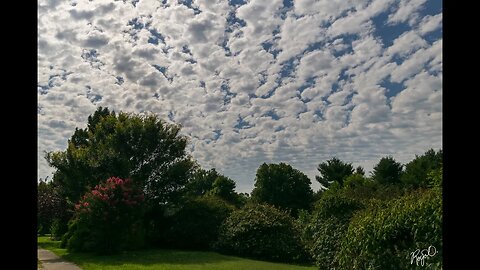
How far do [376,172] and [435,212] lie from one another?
28.3m

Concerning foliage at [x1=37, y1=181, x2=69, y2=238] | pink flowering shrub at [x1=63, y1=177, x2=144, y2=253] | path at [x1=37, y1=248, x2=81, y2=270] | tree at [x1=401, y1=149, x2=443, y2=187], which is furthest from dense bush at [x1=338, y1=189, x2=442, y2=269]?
foliage at [x1=37, y1=181, x2=69, y2=238]

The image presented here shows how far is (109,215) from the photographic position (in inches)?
771

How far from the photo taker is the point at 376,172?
3569cm

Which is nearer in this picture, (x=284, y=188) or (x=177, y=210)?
(x=177, y=210)

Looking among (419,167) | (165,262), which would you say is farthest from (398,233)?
(419,167)

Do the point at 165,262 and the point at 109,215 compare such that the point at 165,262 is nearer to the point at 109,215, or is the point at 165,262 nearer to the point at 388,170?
the point at 109,215

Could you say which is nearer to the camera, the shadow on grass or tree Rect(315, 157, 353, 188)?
the shadow on grass

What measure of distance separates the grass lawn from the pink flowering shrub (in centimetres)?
66

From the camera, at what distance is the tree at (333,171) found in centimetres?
4191

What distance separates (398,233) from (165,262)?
10586mm

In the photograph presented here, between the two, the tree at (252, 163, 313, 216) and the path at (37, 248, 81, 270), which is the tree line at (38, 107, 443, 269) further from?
the tree at (252, 163, 313, 216)

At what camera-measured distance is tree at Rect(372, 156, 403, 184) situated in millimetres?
35125
